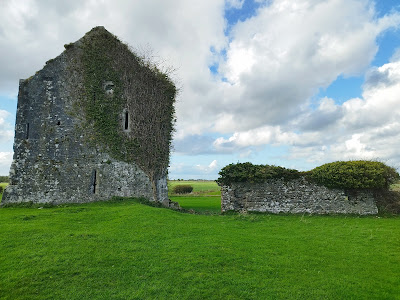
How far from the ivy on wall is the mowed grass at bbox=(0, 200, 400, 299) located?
27.0 feet

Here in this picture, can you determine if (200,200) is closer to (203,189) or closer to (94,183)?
Answer: (94,183)

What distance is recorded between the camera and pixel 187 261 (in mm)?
8000

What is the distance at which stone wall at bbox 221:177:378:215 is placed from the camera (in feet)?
59.5

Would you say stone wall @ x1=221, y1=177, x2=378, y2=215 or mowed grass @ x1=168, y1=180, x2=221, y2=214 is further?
mowed grass @ x1=168, y1=180, x2=221, y2=214

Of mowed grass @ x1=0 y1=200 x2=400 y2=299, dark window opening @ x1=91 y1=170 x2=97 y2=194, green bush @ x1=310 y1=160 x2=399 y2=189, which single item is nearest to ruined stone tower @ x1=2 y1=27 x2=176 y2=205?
dark window opening @ x1=91 y1=170 x2=97 y2=194

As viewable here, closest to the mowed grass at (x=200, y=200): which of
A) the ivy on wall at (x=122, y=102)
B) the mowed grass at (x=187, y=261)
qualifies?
the ivy on wall at (x=122, y=102)

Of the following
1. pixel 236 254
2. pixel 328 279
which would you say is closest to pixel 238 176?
pixel 236 254

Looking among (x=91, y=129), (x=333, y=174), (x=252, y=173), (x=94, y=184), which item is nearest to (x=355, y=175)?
(x=333, y=174)

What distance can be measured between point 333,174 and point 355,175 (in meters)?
1.38

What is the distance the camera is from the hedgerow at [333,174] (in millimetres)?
17812

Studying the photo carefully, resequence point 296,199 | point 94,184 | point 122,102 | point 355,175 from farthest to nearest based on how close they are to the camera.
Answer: point 122,102, point 94,184, point 296,199, point 355,175

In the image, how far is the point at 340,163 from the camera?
750 inches

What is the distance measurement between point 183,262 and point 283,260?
10.2ft

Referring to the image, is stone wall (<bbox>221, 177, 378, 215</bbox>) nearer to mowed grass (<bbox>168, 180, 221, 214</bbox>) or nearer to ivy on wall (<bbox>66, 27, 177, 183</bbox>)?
mowed grass (<bbox>168, 180, 221, 214</bbox>)
